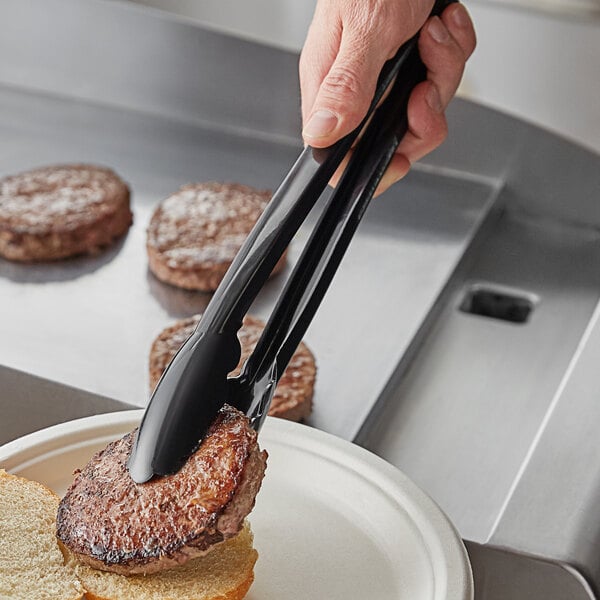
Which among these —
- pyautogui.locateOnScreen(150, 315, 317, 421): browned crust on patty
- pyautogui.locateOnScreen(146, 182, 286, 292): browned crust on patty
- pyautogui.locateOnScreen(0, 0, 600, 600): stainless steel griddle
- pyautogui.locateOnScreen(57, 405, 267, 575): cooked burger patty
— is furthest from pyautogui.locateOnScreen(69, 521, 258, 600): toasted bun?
pyautogui.locateOnScreen(146, 182, 286, 292): browned crust on patty

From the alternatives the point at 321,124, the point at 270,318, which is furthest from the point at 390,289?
the point at 270,318

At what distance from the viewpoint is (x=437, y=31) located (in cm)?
143

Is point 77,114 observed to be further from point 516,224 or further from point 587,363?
point 587,363

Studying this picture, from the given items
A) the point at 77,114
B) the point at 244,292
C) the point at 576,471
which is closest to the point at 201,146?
the point at 77,114

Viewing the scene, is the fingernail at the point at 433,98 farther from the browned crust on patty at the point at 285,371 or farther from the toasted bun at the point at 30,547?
the toasted bun at the point at 30,547

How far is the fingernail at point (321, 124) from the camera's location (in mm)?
1099

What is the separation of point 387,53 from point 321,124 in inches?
10.2

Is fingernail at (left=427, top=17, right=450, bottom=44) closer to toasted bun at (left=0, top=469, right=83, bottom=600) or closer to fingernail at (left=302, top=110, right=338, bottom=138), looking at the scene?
fingernail at (left=302, top=110, right=338, bottom=138)

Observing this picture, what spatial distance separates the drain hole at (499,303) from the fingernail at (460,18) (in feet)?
1.66

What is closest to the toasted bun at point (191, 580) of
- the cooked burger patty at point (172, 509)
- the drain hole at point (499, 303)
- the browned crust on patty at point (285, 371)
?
the cooked burger patty at point (172, 509)

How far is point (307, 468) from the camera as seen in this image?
103 centimetres

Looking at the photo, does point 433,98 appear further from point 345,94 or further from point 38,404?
point 38,404

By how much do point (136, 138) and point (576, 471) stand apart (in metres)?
1.28

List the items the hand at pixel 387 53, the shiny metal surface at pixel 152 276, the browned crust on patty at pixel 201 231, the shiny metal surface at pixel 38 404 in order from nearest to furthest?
the hand at pixel 387 53 < the shiny metal surface at pixel 38 404 < the shiny metal surface at pixel 152 276 < the browned crust on patty at pixel 201 231
